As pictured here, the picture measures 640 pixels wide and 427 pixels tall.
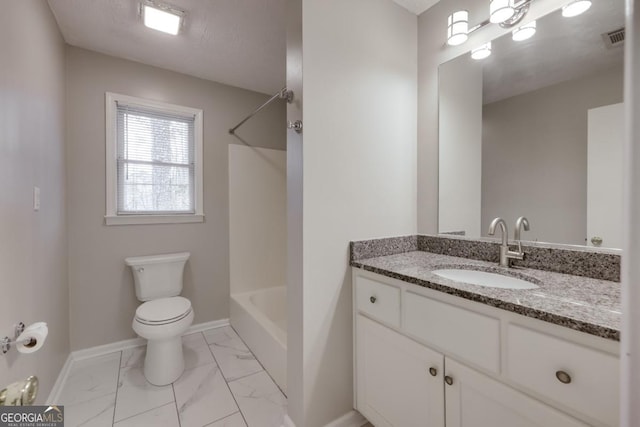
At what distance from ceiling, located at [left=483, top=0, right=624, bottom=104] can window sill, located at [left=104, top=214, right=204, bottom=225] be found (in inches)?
96.7

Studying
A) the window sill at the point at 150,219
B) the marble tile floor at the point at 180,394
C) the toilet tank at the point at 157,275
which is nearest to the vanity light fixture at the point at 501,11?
the marble tile floor at the point at 180,394

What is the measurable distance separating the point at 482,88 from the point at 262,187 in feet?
6.99

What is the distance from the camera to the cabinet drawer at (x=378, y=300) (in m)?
1.22

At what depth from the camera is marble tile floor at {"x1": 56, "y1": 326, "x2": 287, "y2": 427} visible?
1.53 m

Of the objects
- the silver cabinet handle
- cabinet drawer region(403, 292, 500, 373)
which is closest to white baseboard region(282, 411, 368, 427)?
cabinet drawer region(403, 292, 500, 373)

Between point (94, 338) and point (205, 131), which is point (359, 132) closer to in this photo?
point (205, 131)

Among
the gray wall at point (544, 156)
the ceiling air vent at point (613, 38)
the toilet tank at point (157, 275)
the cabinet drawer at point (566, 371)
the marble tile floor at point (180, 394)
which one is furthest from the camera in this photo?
the toilet tank at point (157, 275)

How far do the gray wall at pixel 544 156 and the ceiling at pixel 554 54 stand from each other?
0.16 ft

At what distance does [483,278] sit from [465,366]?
0.52 meters

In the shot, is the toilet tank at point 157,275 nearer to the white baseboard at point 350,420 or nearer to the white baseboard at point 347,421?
the white baseboard at point 347,421

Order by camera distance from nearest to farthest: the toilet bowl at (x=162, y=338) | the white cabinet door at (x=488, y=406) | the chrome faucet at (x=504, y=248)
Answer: the white cabinet door at (x=488, y=406), the chrome faucet at (x=504, y=248), the toilet bowl at (x=162, y=338)

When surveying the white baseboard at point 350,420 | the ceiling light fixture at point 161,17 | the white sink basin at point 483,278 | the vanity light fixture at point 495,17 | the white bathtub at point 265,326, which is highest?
the ceiling light fixture at point 161,17

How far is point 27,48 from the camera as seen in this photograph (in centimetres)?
131

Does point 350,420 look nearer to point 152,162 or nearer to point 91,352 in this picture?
point 91,352
